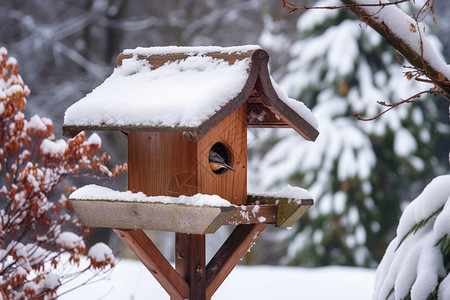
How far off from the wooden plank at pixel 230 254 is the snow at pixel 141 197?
67 cm

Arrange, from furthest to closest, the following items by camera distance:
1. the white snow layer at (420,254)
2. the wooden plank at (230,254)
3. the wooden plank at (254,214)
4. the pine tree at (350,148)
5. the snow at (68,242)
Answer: the pine tree at (350,148) → the snow at (68,242) → the wooden plank at (230,254) → the wooden plank at (254,214) → the white snow layer at (420,254)

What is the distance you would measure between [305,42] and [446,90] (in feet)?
23.6

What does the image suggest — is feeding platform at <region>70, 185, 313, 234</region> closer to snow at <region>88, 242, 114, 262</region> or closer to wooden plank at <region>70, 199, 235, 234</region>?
wooden plank at <region>70, 199, 235, 234</region>

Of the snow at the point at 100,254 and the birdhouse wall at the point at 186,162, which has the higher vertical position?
the birdhouse wall at the point at 186,162

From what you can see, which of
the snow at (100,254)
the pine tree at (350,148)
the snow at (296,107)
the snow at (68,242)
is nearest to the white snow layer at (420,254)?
the snow at (296,107)

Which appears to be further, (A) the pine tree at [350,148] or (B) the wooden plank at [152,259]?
(A) the pine tree at [350,148]

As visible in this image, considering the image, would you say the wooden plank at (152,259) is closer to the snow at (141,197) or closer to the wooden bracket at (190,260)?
the wooden bracket at (190,260)

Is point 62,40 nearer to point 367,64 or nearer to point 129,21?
point 129,21

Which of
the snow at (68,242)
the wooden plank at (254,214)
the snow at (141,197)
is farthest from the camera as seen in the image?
the snow at (68,242)

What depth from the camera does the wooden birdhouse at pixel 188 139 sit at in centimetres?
301

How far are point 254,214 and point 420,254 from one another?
3.64 ft

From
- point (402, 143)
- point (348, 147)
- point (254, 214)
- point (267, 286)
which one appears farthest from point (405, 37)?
point (402, 143)

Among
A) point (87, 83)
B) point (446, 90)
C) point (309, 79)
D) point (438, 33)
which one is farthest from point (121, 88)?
point (438, 33)

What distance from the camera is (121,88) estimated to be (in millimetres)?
3400
